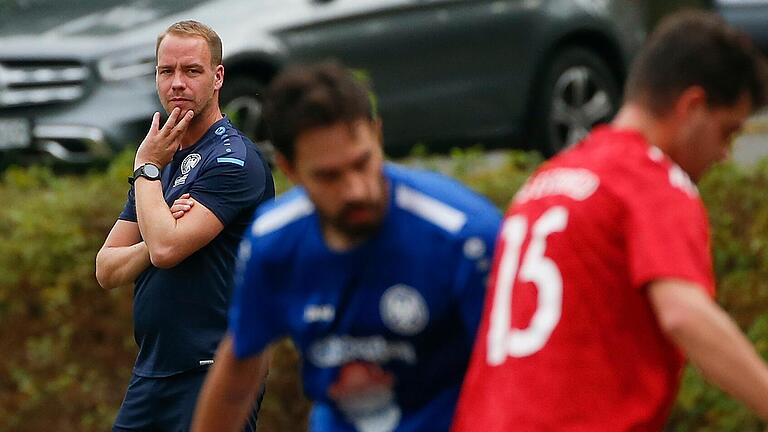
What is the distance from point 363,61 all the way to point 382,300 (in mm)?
7121

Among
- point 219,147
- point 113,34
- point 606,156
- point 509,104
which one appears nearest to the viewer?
point 606,156

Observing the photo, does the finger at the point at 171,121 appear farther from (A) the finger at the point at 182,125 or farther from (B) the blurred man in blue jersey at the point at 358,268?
(B) the blurred man in blue jersey at the point at 358,268

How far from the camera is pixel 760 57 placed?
3453 millimetres

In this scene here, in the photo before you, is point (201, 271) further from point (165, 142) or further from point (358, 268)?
point (358, 268)

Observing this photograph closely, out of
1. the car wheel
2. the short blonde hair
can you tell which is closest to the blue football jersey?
the short blonde hair

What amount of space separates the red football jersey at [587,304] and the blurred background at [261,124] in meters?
2.88

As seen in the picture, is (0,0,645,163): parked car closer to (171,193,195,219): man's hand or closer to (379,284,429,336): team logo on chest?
(171,193,195,219): man's hand

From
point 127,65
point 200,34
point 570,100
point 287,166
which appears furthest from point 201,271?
point 570,100

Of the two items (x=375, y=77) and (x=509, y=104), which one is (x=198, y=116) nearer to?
(x=375, y=77)

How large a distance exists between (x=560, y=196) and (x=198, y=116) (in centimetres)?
202

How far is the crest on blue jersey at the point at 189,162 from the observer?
5.19 meters

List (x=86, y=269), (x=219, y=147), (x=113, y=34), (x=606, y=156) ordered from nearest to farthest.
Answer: (x=606, y=156) → (x=219, y=147) → (x=86, y=269) → (x=113, y=34)

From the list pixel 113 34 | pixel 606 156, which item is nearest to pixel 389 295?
pixel 606 156

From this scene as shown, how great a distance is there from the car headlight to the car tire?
2796mm
